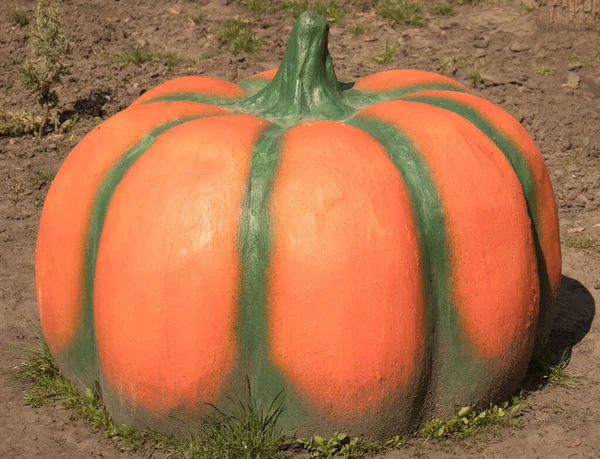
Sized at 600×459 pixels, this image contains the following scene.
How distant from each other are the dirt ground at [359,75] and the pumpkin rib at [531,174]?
51 centimetres

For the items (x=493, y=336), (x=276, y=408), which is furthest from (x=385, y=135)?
(x=276, y=408)

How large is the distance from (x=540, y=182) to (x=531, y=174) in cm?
7

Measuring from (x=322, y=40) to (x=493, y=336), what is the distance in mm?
1383

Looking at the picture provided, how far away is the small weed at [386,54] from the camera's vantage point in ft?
26.2

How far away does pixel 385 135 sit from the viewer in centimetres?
359

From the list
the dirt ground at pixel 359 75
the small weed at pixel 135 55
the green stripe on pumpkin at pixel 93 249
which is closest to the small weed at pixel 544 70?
the dirt ground at pixel 359 75

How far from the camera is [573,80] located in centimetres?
758

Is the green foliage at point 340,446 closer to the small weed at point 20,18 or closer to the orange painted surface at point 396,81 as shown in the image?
the orange painted surface at point 396,81

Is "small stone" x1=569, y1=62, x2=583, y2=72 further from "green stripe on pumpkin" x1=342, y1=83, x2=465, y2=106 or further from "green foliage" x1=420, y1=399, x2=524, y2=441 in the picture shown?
"green foliage" x1=420, y1=399, x2=524, y2=441

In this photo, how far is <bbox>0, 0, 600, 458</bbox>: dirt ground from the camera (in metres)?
3.85

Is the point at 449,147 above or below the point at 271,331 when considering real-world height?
above

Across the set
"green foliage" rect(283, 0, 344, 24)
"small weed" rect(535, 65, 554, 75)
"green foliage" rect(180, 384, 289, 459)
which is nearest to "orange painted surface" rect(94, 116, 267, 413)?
"green foliage" rect(180, 384, 289, 459)

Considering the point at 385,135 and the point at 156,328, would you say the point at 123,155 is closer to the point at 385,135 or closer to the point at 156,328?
the point at 156,328

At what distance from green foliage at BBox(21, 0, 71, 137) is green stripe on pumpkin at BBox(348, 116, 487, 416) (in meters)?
4.30
